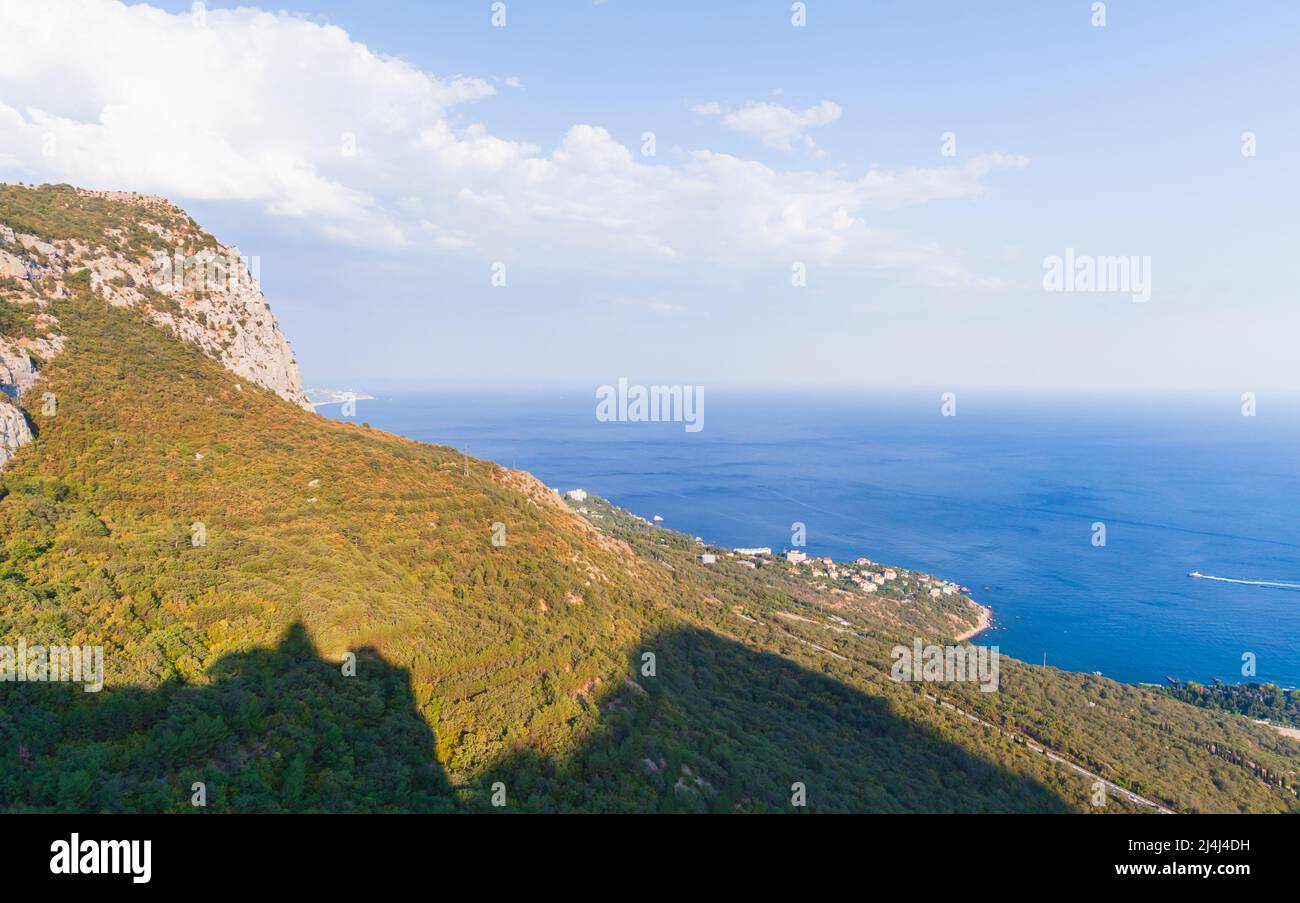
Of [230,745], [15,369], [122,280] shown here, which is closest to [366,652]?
[230,745]

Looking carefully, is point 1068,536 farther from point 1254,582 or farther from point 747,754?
point 747,754

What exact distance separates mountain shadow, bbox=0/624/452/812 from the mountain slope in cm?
7

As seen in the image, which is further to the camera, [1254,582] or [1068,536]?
[1068,536]

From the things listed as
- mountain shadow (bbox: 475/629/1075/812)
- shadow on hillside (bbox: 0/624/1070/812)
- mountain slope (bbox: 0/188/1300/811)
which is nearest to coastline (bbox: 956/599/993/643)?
mountain slope (bbox: 0/188/1300/811)

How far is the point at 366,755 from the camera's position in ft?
49.6

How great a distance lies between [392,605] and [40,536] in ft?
37.6

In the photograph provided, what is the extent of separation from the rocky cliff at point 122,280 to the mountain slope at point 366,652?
0.55 metres

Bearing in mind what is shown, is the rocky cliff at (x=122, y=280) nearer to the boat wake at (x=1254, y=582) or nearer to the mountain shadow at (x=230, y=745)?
the mountain shadow at (x=230, y=745)

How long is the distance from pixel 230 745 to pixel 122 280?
40746 mm

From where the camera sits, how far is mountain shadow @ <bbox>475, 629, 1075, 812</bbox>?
1783 centimetres

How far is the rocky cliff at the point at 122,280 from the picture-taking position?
1153 inches

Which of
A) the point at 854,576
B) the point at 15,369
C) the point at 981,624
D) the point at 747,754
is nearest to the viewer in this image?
the point at 747,754
